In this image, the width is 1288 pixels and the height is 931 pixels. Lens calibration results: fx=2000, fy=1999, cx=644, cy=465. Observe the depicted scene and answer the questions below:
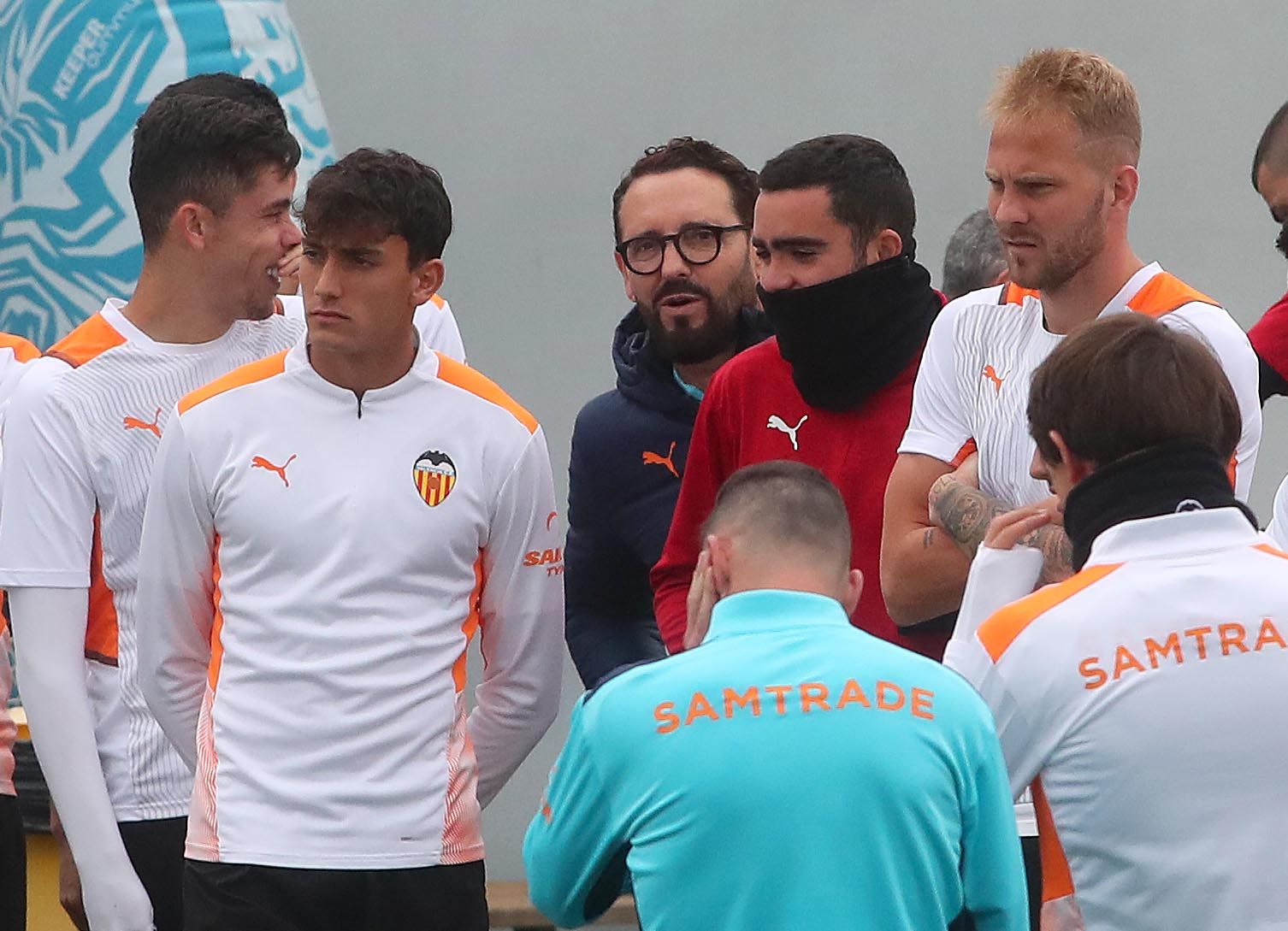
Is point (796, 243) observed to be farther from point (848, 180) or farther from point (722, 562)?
point (722, 562)

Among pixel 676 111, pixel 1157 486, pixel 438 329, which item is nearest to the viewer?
pixel 1157 486

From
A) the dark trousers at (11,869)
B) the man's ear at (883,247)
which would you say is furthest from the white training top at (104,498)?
the man's ear at (883,247)

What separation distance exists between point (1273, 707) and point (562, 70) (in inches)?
174

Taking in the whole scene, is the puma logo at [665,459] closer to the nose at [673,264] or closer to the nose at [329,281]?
the nose at [673,264]

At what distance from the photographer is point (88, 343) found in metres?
3.39

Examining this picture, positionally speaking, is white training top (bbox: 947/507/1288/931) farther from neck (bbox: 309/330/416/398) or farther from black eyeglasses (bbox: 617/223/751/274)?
black eyeglasses (bbox: 617/223/751/274)

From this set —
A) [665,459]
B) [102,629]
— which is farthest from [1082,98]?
[102,629]

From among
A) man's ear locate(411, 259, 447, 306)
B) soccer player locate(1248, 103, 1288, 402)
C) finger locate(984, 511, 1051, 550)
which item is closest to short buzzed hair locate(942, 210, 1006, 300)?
soccer player locate(1248, 103, 1288, 402)

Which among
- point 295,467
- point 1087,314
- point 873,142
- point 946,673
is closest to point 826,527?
point 946,673

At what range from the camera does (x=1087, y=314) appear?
9.50 ft

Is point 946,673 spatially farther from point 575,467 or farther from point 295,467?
point 575,467

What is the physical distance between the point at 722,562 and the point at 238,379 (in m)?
1.14

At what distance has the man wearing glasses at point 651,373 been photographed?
3.66 meters

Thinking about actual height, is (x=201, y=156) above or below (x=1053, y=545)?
above
